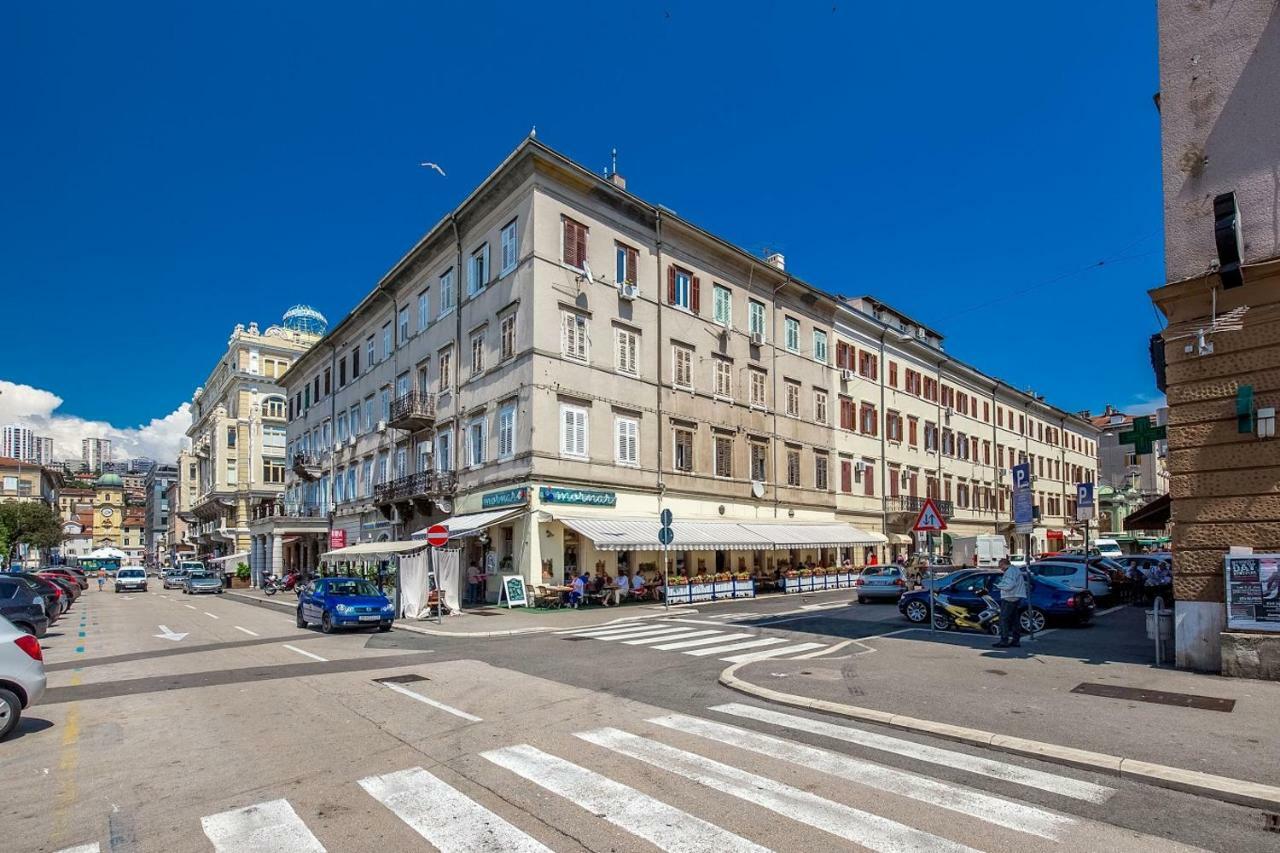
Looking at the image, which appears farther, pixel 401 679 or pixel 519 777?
pixel 401 679

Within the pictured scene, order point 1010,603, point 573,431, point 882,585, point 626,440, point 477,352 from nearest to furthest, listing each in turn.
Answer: point 1010,603
point 882,585
point 573,431
point 626,440
point 477,352

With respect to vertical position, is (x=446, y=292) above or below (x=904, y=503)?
above

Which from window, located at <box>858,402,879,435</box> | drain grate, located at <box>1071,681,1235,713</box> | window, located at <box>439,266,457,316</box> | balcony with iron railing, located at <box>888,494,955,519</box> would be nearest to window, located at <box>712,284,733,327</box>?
window, located at <box>439,266,457,316</box>

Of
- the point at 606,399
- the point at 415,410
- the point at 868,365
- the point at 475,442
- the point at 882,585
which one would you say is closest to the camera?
the point at 882,585

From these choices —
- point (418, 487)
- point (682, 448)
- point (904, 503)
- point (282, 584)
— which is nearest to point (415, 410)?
point (418, 487)

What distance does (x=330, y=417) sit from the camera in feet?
159

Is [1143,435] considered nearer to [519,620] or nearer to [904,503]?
[519,620]

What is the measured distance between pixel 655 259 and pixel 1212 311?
22.6 metres

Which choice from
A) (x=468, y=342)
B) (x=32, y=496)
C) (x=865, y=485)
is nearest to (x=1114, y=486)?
(x=865, y=485)

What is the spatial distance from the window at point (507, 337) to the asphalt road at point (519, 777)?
17978mm

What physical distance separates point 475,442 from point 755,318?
48.0 feet

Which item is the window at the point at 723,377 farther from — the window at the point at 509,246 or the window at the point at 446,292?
the window at the point at 446,292

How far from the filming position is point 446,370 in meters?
33.6

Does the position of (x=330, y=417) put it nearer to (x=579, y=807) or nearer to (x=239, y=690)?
(x=239, y=690)
